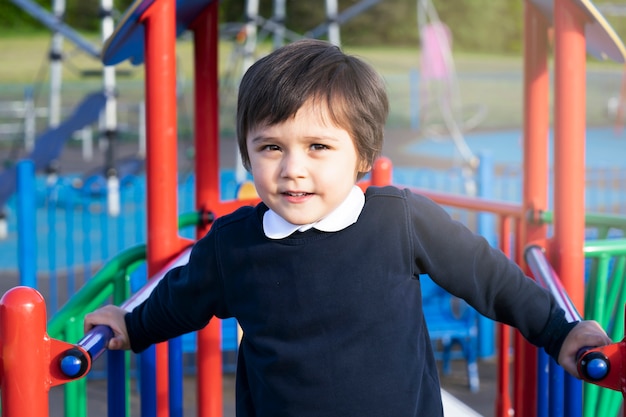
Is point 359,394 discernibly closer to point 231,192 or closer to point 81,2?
point 231,192

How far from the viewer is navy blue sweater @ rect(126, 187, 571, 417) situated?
1.76 meters

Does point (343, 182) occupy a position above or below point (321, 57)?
below

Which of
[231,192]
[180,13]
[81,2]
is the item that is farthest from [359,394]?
[81,2]

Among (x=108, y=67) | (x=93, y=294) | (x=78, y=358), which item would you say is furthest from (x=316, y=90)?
(x=108, y=67)

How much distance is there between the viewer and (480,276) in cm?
184

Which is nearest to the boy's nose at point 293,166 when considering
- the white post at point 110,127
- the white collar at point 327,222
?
the white collar at point 327,222

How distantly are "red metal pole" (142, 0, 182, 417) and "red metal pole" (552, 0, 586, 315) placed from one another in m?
0.92

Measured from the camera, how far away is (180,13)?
2723mm

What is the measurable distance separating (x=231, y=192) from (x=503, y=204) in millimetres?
3265

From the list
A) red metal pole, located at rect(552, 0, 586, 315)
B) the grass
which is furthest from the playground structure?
the grass

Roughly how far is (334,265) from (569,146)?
0.78 meters

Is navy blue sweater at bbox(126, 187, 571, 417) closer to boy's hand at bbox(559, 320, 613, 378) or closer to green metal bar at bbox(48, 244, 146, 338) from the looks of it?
boy's hand at bbox(559, 320, 613, 378)

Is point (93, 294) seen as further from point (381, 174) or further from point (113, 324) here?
point (381, 174)

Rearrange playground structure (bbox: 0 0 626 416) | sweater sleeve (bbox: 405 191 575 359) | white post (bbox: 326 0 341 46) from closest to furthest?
sweater sleeve (bbox: 405 191 575 359) < playground structure (bbox: 0 0 626 416) < white post (bbox: 326 0 341 46)
